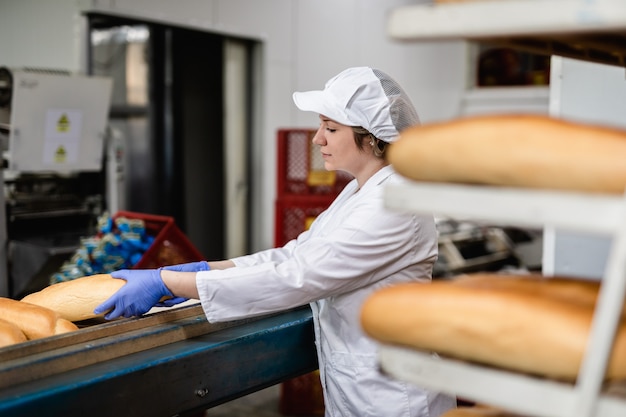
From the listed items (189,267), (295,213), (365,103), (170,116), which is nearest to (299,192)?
(295,213)

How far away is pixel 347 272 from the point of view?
170 centimetres

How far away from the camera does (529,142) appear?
0.95m

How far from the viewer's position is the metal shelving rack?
85 cm

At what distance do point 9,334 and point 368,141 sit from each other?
102 centimetres

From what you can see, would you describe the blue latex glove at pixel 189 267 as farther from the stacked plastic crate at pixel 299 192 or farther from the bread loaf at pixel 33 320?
the stacked plastic crate at pixel 299 192

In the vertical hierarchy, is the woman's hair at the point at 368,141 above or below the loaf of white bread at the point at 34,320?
above

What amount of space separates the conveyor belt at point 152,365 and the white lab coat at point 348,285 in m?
0.09

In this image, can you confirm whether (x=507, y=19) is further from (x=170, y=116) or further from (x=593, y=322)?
(x=170, y=116)

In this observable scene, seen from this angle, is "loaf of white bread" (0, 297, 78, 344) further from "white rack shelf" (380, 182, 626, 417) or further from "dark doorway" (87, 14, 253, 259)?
"dark doorway" (87, 14, 253, 259)

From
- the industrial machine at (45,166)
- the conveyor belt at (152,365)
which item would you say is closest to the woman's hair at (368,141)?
the conveyor belt at (152,365)

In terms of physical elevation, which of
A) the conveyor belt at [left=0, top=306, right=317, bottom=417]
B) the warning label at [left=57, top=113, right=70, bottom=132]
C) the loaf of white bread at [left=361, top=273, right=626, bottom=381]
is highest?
the warning label at [left=57, top=113, right=70, bottom=132]

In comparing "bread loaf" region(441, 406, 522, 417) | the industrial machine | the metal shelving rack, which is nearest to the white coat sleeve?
"bread loaf" region(441, 406, 522, 417)

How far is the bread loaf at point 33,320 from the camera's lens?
1.63 metres

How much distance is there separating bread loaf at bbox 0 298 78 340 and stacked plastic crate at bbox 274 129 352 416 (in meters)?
2.12
